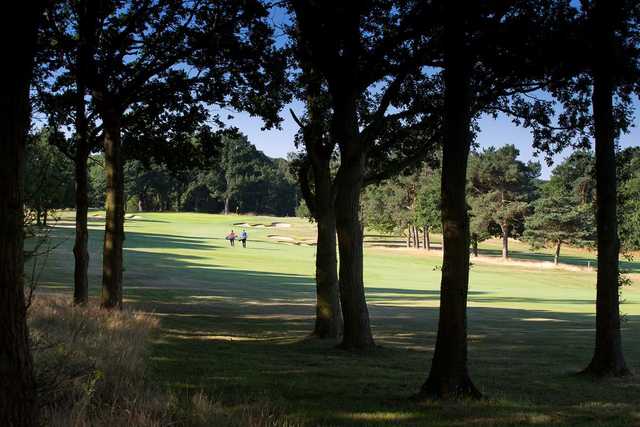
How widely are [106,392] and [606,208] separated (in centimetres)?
973

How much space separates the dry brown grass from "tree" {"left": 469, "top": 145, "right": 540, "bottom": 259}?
2771 inches

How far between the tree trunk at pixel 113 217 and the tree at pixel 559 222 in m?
64.4

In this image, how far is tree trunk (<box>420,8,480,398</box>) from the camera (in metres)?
8.61

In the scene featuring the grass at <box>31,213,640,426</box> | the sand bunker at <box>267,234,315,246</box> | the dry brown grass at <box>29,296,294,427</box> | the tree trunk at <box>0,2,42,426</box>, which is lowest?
the grass at <box>31,213,640,426</box>

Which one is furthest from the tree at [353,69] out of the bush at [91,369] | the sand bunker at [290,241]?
the sand bunker at [290,241]

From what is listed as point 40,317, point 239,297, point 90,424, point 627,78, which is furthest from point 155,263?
point 90,424

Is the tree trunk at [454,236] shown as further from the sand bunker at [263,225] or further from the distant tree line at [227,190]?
the distant tree line at [227,190]

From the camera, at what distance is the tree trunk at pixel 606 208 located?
472 inches

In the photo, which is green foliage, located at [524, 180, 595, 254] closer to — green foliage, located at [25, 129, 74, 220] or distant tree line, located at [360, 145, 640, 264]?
distant tree line, located at [360, 145, 640, 264]

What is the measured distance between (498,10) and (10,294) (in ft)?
31.9

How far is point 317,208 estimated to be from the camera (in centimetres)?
1623

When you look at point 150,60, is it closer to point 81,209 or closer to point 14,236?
point 81,209

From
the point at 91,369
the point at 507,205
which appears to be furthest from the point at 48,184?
the point at 507,205

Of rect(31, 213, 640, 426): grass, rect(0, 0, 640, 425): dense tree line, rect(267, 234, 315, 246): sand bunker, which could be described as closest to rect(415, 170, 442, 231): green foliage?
rect(267, 234, 315, 246): sand bunker
